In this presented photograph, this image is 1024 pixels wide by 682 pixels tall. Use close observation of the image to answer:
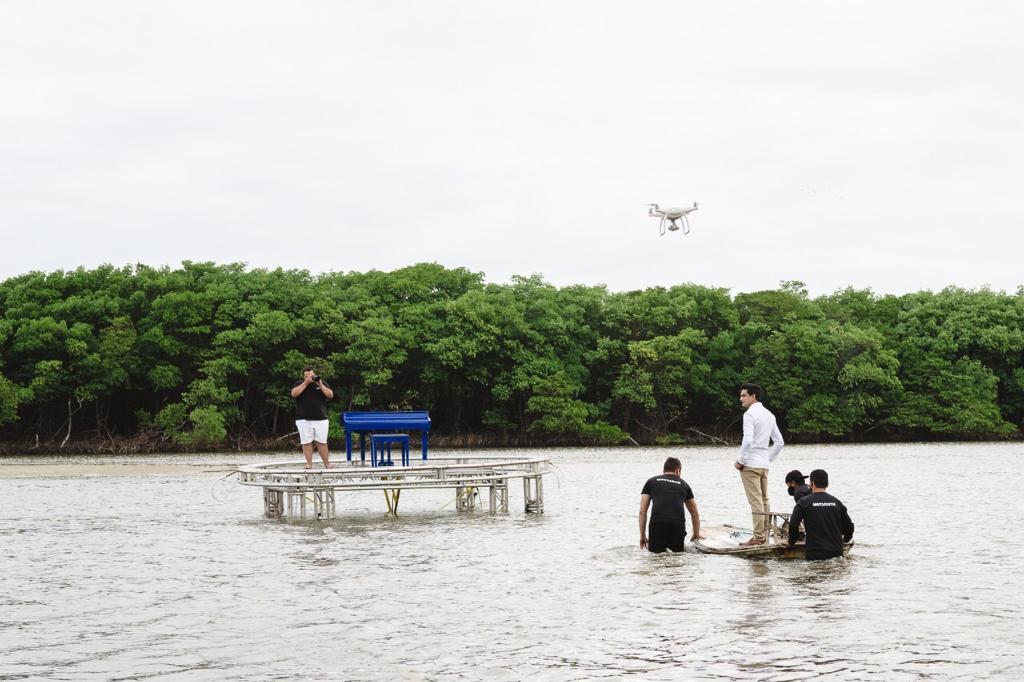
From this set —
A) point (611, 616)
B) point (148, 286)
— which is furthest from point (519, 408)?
point (611, 616)

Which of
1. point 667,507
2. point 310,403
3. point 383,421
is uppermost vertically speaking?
point 310,403

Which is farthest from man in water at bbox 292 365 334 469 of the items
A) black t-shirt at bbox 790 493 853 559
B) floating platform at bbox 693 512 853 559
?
black t-shirt at bbox 790 493 853 559

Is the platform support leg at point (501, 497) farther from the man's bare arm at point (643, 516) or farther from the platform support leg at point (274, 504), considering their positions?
the man's bare arm at point (643, 516)

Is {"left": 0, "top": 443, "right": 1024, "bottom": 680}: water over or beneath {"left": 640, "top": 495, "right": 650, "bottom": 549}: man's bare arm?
beneath

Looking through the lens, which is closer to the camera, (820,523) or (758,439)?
(820,523)

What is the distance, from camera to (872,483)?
3722 centimetres

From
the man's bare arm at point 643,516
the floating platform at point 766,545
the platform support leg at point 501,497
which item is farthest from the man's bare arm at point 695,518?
the platform support leg at point 501,497

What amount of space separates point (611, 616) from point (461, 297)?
69862mm

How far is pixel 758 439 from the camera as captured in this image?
55.6 ft

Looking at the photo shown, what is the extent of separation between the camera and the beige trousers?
1699cm

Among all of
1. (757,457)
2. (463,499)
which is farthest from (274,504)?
(757,457)

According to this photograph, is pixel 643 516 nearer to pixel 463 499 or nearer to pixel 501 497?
pixel 501 497

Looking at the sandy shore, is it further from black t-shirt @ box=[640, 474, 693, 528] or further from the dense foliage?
black t-shirt @ box=[640, 474, 693, 528]

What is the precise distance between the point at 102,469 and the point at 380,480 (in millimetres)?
29814
